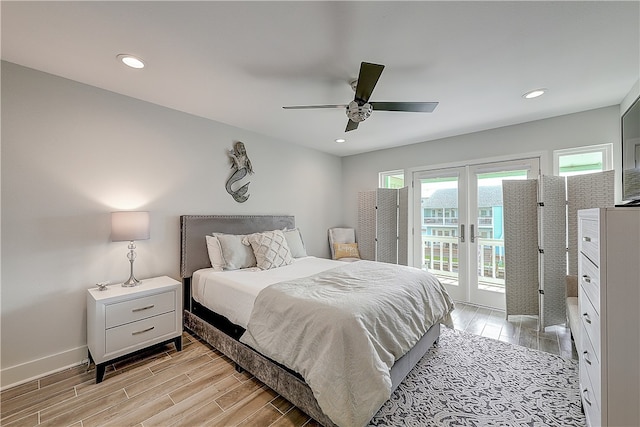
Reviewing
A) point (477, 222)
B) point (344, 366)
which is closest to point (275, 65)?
point (344, 366)

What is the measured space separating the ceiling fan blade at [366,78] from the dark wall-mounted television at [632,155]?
1.48 m

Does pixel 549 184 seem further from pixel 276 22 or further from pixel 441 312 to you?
pixel 276 22

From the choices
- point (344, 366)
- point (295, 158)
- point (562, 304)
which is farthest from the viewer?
point (295, 158)

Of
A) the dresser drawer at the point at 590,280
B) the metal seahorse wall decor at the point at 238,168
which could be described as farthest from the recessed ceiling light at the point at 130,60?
the dresser drawer at the point at 590,280

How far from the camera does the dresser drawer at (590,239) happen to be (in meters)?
1.27

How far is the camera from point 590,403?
1.45 m

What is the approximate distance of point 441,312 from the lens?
7.97 ft

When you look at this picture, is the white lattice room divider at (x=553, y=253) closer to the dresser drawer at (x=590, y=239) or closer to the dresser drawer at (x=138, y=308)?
the dresser drawer at (x=590, y=239)

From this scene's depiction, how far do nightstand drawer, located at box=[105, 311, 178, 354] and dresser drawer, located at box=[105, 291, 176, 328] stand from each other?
4 cm

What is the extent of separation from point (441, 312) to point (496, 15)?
7.72ft

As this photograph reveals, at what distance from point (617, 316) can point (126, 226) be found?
11.3 ft

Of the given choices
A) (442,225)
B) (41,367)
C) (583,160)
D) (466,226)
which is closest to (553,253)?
(466,226)

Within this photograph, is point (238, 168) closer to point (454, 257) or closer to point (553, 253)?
point (454, 257)

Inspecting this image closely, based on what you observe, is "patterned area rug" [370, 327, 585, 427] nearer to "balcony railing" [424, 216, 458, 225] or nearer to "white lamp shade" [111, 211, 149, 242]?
"balcony railing" [424, 216, 458, 225]
